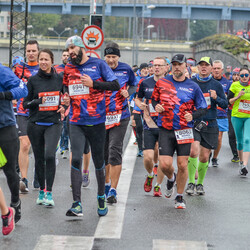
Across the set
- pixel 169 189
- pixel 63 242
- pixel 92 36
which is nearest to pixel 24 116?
pixel 169 189

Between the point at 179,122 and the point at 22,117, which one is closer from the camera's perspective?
the point at 179,122

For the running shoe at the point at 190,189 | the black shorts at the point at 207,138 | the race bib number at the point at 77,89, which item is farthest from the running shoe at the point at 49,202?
the black shorts at the point at 207,138

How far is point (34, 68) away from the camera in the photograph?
9984 millimetres

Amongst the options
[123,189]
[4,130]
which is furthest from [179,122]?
[4,130]

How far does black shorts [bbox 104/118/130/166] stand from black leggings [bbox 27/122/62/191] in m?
0.69

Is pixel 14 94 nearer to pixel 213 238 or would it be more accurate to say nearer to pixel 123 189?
pixel 213 238

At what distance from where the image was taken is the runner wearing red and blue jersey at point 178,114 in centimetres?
873

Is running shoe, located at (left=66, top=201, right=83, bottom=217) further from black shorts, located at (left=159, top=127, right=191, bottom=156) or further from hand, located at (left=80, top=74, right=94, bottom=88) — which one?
black shorts, located at (left=159, top=127, right=191, bottom=156)

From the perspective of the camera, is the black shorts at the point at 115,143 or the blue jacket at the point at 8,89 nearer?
the blue jacket at the point at 8,89

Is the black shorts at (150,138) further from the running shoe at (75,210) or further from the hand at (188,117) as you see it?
the running shoe at (75,210)

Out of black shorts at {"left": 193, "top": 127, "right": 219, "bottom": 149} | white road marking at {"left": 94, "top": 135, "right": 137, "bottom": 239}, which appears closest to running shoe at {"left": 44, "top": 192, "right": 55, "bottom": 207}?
white road marking at {"left": 94, "top": 135, "right": 137, "bottom": 239}

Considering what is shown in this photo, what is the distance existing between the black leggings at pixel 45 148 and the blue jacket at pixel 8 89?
1608mm

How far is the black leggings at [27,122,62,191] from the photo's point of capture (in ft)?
28.6

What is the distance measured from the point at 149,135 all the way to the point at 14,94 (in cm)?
329
